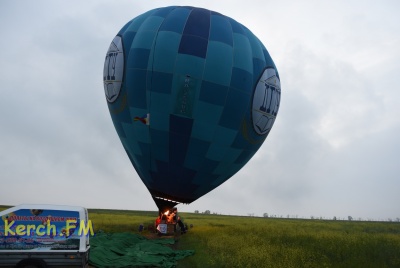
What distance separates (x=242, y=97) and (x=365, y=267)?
31.0 ft

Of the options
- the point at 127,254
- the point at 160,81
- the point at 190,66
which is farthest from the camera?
the point at 160,81

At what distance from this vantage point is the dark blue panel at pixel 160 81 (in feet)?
55.2

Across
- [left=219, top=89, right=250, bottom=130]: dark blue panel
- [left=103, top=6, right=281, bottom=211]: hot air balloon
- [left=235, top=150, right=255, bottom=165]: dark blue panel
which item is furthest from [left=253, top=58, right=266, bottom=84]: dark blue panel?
[left=235, top=150, right=255, bottom=165]: dark blue panel

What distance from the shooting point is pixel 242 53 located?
18109 millimetres

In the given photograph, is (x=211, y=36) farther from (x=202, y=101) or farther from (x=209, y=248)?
(x=209, y=248)

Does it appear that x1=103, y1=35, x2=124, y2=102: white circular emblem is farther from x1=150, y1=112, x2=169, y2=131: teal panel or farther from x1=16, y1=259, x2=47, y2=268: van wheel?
x1=16, y1=259, x2=47, y2=268: van wheel

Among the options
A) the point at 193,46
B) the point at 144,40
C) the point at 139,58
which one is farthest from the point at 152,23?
the point at 193,46

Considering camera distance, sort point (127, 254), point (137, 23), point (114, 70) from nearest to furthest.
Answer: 1. point (127, 254)
2. point (114, 70)
3. point (137, 23)

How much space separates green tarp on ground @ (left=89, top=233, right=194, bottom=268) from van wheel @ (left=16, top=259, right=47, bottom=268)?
2.61 m

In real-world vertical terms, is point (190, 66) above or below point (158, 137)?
above

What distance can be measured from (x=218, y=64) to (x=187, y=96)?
2.37 metres

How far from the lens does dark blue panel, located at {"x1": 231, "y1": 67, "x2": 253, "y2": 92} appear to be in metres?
17.4

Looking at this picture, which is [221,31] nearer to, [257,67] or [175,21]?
[175,21]

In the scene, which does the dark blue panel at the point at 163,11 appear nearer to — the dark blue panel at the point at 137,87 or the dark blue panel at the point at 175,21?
the dark blue panel at the point at 175,21
